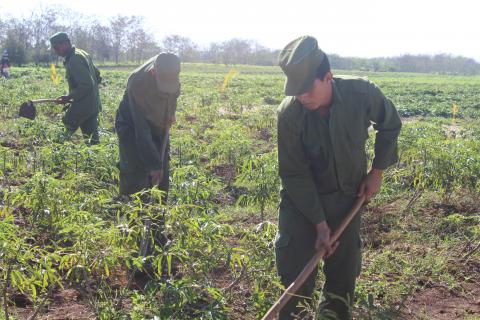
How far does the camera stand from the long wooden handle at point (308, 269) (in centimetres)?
238

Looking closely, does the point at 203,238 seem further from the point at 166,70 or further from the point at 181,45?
the point at 181,45

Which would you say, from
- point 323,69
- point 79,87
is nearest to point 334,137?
point 323,69

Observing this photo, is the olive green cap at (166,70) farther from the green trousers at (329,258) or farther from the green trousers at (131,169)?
the green trousers at (329,258)

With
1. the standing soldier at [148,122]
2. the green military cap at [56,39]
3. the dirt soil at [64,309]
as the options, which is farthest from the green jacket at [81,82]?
the dirt soil at [64,309]

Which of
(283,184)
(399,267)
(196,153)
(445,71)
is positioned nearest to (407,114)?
(196,153)

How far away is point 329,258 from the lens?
2.87 meters

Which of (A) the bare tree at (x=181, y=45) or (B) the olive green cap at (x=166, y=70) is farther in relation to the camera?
(A) the bare tree at (x=181, y=45)

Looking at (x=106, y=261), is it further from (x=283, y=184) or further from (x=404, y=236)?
(x=404, y=236)

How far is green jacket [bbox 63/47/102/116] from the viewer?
6.07 m

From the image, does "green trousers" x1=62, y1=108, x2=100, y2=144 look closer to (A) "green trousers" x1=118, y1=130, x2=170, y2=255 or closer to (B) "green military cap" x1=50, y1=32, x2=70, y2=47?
(B) "green military cap" x1=50, y1=32, x2=70, y2=47

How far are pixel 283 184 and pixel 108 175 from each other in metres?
2.22

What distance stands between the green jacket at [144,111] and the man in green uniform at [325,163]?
1398 mm

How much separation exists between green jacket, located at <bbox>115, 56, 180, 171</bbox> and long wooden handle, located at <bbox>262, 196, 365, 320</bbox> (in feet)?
5.57

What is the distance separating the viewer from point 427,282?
397 cm
